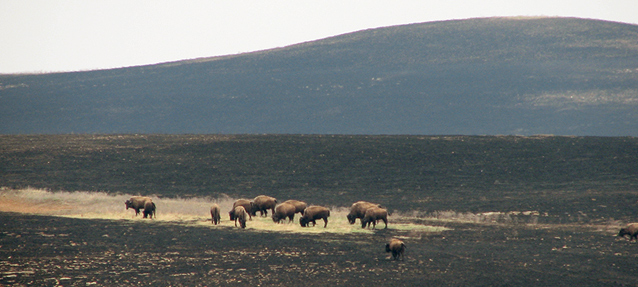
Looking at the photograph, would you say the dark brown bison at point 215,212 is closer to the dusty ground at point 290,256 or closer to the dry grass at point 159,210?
the dry grass at point 159,210

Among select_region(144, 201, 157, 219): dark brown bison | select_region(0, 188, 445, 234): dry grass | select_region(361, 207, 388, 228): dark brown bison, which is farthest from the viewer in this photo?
select_region(144, 201, 157, 219): dark brown bison

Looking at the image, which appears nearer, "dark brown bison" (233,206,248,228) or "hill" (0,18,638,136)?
"dark brown bison" (233,206,248,228)

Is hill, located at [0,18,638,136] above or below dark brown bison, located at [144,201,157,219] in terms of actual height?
above

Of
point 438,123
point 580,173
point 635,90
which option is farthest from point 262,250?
point 635,90

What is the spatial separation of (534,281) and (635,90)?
8917 cm

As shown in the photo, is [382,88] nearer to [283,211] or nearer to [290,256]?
[283,211]

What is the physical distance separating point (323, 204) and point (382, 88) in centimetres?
7202

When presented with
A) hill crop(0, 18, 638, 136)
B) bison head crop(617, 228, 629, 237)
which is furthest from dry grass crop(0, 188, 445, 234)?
hill crop(0, 18, 638, 136)

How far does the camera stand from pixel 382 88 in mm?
105562

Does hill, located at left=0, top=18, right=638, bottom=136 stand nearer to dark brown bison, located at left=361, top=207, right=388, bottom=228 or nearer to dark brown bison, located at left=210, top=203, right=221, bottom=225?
dark brown bison, located at left=361, top=207, right=388, bottom=228

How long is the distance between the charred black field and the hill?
37652mm

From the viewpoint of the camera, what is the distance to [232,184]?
1613 inches

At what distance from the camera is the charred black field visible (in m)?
17.7

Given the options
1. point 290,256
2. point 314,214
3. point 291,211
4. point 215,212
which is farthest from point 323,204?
point 290,256
